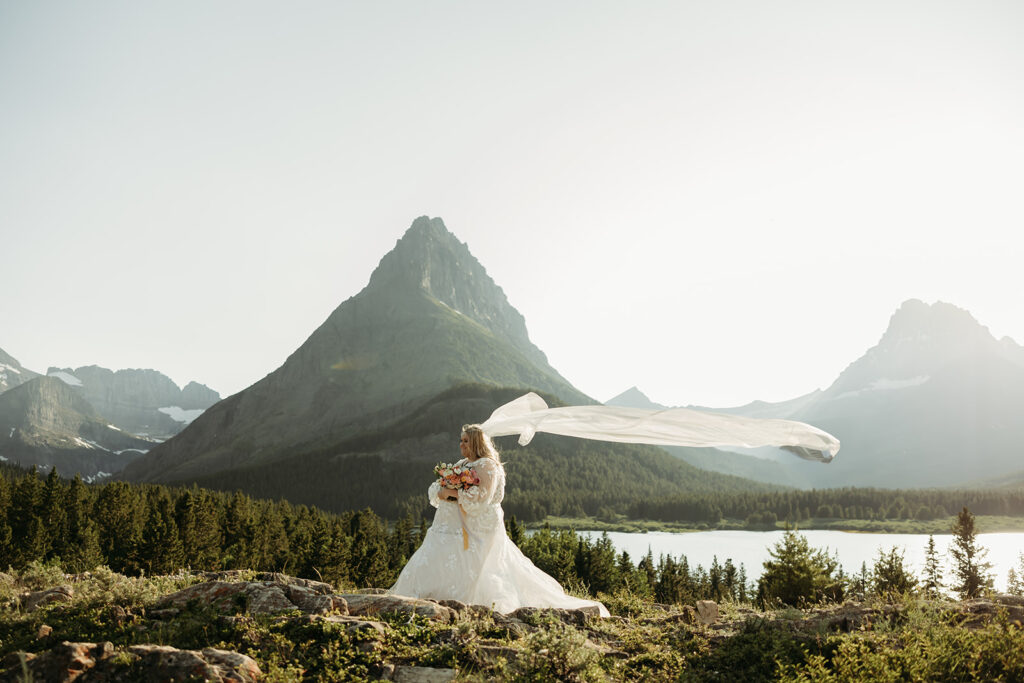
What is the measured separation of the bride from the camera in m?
10.7

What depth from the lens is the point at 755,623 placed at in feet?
31.4

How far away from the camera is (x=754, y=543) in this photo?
549ft

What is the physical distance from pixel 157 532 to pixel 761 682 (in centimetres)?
5974

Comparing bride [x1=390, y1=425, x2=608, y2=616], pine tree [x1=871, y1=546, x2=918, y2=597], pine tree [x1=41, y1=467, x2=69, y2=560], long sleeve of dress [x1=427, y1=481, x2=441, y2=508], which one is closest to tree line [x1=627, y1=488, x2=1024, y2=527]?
pine tree [x1=41, y1=467, x2=69, y2=560]

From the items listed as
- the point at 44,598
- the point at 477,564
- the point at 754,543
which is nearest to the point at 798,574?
the point at 477,564

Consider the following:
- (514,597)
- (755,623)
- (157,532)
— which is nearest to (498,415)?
(514,597)

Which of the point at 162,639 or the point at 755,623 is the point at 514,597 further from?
the point at 162,639

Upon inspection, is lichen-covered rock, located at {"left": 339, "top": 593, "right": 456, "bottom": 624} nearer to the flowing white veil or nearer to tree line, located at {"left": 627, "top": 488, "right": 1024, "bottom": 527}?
the flowing white veil

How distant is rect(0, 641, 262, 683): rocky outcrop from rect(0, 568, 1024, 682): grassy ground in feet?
1.28

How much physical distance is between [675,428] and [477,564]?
4.34m

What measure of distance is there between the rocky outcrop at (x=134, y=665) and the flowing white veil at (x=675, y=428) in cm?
555

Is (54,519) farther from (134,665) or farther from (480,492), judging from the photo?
(134,665)

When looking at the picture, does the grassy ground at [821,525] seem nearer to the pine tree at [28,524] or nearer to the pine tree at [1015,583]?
the pine tree at [28,524]

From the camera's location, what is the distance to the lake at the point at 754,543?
468 feet
